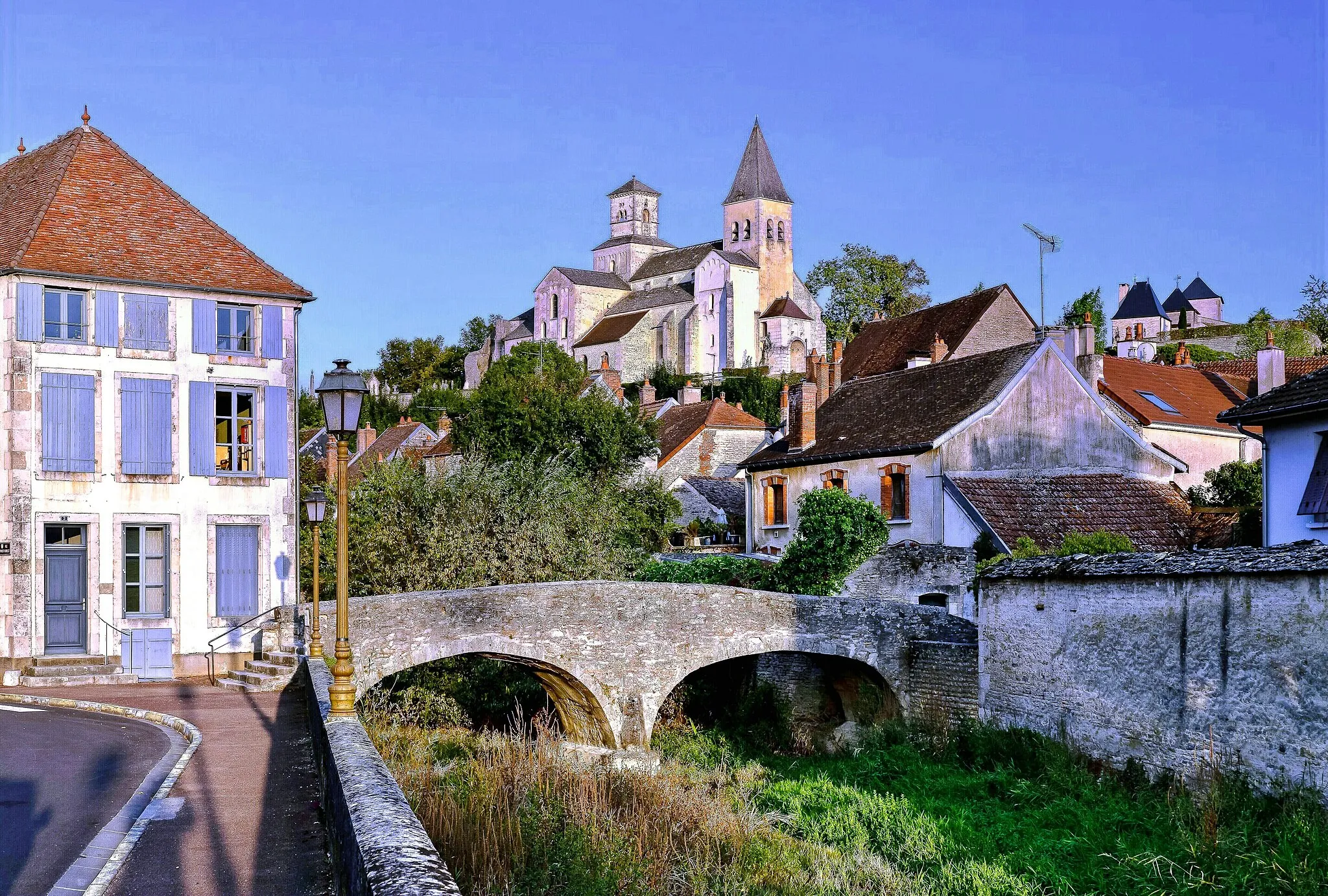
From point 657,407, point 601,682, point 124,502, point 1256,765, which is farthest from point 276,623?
point 657,407

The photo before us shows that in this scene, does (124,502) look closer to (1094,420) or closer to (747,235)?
(1094,420)

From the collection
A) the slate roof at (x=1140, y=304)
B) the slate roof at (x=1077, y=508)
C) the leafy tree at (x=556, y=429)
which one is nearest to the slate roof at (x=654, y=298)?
the slate roof at (x=1140, y=304)

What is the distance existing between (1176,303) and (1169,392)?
7486 cm

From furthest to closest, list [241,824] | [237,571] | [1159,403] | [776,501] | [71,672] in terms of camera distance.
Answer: [1159,403] → [776,501] → [237,571] → [71,672] → [241,824]

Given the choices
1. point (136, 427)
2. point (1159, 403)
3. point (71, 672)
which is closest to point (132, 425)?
point (136, 427)

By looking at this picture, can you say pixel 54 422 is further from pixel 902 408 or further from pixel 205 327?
pixel 902 408

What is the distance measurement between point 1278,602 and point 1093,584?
2.98 m

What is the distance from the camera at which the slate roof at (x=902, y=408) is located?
88.0 ft

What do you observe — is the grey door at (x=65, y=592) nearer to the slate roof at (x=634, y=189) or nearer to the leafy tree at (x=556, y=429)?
the leafy tree at (x=556, y=429)

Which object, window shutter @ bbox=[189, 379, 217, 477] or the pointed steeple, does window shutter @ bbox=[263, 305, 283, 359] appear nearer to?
window shutter @ bbox=[189, 379, 217, 477]

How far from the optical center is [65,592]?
1962cm

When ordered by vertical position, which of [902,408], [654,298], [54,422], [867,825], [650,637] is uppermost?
[654,298]

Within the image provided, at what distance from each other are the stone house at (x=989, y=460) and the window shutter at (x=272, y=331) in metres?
12.0

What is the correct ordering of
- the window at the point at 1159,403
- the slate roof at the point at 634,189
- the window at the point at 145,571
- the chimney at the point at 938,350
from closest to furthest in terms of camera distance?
the window at the point at 145,571
the window at the point at 1159,403
the chimney at the point at 938,350
the slate roof at the point at 634,189
